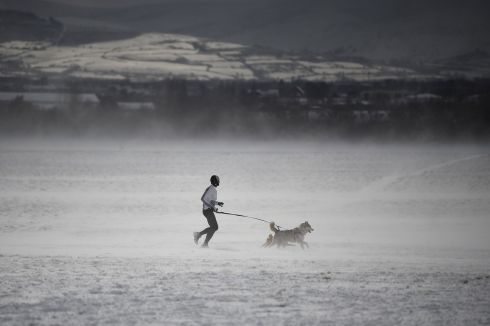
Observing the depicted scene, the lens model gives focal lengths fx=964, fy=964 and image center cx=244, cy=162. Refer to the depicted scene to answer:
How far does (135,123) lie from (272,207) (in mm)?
91336

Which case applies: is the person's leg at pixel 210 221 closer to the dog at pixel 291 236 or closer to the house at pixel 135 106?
the dog at pixel 291 236

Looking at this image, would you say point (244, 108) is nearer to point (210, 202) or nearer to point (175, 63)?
point (175, 63)

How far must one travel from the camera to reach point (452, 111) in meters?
116

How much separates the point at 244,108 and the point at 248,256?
107900 mm

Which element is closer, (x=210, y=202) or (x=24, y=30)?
(x=210, y=202)

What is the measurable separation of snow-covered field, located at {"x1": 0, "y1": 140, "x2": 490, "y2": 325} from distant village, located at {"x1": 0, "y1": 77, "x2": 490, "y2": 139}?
72.9 m

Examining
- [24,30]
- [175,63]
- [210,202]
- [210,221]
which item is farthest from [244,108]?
[210,202]

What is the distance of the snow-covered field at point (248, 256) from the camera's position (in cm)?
1071

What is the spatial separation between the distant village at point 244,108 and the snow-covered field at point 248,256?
72858mm

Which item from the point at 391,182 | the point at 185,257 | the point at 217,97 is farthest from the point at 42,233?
the point at 217,97

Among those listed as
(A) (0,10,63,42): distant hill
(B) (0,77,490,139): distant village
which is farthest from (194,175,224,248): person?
(A) (0,10,63,42): distant hill

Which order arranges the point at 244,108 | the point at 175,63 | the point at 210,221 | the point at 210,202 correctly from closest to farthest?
the point at 210,202 < the point at 210,221 < the point at 244,108 < the point at 175,63

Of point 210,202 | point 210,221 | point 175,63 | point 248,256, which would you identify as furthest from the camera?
point 175,63

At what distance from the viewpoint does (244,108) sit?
405 ft
